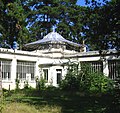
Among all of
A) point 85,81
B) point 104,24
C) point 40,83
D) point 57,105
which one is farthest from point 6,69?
point 104,24

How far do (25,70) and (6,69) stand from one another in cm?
305

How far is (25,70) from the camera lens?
37.6 m

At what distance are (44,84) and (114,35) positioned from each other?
81.1 feet

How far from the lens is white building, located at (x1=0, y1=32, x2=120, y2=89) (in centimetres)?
3472

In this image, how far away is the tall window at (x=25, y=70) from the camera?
120 feet

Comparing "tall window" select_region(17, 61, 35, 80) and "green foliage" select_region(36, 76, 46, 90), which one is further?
"tall window" select_region(17, 61, 35, 80)

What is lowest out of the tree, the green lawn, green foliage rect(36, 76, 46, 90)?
the green lawn

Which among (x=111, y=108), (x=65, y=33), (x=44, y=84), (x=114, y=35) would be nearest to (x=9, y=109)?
(x=111, y=108)

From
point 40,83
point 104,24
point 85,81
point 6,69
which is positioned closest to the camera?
point 104,24

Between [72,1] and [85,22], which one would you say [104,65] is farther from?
[72,1]

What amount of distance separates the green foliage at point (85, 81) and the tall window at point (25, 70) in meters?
5.62

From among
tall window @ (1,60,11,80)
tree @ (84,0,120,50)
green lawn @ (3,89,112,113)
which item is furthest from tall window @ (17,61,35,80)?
tree @ (84,0,120,50)

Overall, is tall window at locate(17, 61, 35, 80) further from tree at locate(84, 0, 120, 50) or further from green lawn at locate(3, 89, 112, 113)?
tree at locate(84, 0, 120, 50)

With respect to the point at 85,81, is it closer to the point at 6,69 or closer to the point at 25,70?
the point at 25,70
